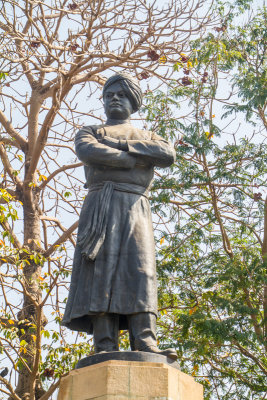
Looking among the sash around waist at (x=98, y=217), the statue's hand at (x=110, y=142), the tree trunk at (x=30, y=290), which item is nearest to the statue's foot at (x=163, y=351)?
the sash around waist at (x=98, y=217)

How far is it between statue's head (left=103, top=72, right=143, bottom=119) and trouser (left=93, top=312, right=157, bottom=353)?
176cm

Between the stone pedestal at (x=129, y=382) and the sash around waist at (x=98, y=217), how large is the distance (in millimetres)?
889

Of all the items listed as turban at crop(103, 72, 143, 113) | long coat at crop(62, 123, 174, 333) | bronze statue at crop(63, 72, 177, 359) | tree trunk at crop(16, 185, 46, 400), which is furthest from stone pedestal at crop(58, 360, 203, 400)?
tree trunk at crop(16, 185, 46, 400)

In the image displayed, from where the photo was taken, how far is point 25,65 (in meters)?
11.8

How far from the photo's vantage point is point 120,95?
18.0 ft

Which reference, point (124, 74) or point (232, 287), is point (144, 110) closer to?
point (232, 287)

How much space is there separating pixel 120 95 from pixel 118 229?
1.23 meters

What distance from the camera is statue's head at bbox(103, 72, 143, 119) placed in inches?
216

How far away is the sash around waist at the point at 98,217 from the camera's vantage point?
192 inches

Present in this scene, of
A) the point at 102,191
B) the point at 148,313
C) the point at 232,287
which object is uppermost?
the point at 232,287

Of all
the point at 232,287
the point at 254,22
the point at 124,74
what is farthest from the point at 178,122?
the point at 124,74

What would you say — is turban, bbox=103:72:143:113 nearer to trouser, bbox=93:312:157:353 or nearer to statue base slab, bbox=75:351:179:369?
trouser, bbox=93:312:157:353

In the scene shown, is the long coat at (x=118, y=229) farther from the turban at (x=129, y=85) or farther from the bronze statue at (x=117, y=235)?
the turban at (x=129, y=85)

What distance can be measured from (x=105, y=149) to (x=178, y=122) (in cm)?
556
